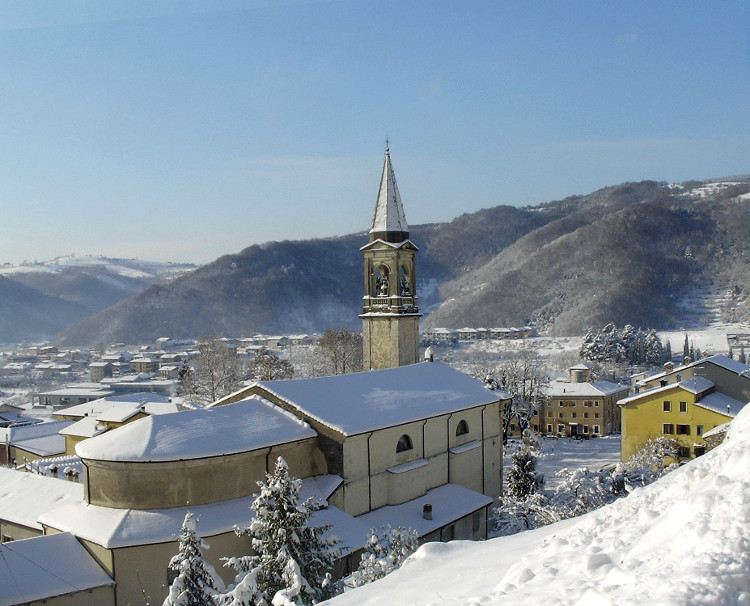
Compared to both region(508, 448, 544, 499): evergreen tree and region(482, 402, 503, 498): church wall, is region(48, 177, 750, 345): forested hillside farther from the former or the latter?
region(508, 448, 544, 499): evergreen tree

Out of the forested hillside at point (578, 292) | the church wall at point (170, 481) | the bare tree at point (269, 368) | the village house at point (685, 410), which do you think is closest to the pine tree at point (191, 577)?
the church wall at point (170, 481)

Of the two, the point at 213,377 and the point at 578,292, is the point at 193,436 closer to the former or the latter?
the point at 213,377

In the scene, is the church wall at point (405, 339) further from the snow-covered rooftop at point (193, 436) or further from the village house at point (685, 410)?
the village house at point (685, 410)

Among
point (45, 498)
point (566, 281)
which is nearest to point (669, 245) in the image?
point (566, 281)

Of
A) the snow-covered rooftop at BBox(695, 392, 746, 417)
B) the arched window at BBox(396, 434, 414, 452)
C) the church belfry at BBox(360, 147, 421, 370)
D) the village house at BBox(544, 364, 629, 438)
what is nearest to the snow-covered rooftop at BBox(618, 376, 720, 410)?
the snow-covered rooftop at BBox(695, 392, 746, 417)

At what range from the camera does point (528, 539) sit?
10.0 m

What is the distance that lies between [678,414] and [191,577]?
33.3 m

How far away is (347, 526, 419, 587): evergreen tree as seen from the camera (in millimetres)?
11609

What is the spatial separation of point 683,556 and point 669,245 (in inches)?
7252

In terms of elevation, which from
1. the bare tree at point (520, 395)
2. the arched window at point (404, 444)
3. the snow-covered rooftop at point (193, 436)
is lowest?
the bare tree at point (520, 395)

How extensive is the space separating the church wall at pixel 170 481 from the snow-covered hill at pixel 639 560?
927 cm

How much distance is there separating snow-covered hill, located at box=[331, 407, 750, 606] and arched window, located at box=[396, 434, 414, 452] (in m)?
12.7

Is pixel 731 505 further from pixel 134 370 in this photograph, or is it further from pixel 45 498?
pixel 134 370

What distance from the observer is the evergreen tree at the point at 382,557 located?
11.6 metres
